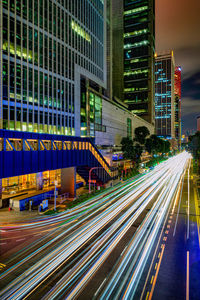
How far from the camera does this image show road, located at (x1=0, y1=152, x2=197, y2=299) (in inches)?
388

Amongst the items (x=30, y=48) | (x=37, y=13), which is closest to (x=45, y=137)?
(x=30, y=48)

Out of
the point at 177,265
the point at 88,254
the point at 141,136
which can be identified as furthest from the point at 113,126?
the point at 177,265

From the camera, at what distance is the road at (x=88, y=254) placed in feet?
32.4

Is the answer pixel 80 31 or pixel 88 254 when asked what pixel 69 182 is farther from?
pixel 80 31

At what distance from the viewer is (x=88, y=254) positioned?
13.1m

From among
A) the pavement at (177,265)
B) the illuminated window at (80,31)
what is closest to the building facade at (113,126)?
the illuminated window at (80,31)

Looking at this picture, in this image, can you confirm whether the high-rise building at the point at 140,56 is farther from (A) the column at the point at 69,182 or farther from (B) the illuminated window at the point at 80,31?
(A) the column at the point at 69,182

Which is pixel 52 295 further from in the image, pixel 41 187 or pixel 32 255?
pixel 41 187

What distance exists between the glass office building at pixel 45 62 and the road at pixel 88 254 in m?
22.0

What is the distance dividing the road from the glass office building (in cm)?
2205

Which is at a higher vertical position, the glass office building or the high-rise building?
the high-rise building

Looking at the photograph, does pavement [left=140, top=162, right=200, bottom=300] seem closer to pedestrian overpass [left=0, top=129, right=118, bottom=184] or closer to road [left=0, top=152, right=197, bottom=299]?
road [left=0, top=152, right=197, bottom=299]

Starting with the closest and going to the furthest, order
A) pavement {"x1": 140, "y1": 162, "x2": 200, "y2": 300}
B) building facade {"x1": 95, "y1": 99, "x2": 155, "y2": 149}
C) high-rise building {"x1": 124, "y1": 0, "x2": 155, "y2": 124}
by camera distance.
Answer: pavement {"x1": 140, "y1": 162, "x2": 200, "y2": 300}
building facade {"x1": 95, "y1": 99, "x2": 155, "y2": 149}
high-rise building {"x1": 124, "y1": 0, "x2": 155, "y2": 124}

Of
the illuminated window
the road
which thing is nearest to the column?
the road
